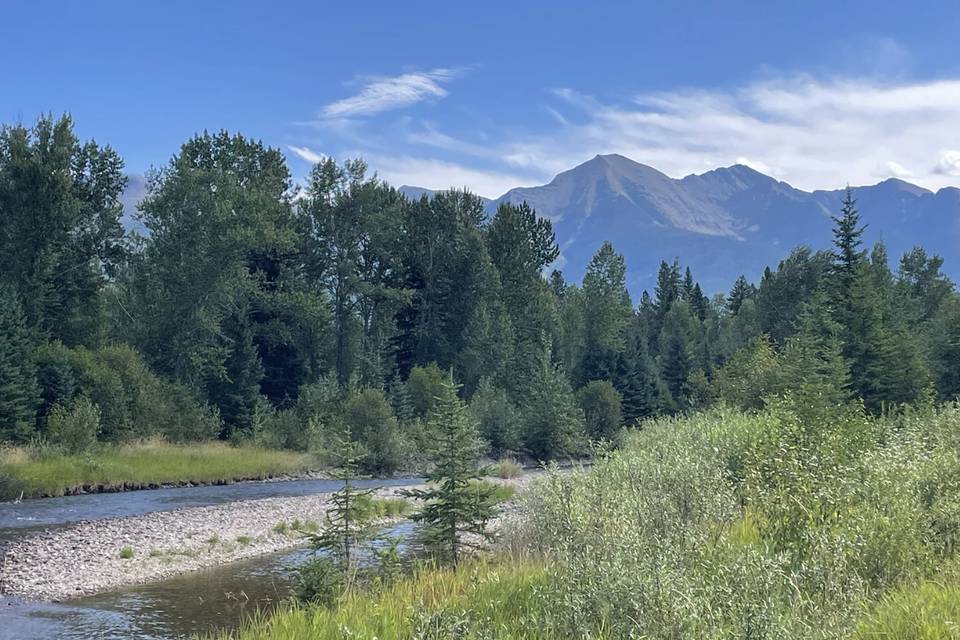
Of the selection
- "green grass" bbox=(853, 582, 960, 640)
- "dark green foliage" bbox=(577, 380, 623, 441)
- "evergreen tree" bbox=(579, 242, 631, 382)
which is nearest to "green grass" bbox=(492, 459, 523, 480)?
"dark green foliage" bbox=(577, 380, 623, 441)

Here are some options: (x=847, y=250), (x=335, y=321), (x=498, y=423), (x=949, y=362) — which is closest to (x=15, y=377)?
(x=335, y=321)

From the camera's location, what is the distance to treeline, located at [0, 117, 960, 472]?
122 feet

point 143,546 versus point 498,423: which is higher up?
point 498,423

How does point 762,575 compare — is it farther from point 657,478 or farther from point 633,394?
point 633,394

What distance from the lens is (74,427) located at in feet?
110

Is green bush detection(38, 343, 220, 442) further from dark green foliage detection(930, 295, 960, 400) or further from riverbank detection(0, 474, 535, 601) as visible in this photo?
dark green foliage detection(930, 295, 960, 400)

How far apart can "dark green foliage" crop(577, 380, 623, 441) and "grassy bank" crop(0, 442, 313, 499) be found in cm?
2559

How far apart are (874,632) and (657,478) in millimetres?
3690

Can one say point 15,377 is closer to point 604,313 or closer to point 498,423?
point 498,423

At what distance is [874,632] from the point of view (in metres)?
5.68

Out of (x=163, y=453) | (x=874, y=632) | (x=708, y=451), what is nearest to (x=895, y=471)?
(x=874, y=632)

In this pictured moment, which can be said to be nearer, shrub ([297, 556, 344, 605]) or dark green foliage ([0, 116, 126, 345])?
shrub ([297, 556, 344, 605])

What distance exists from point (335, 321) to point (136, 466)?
91.1 feet

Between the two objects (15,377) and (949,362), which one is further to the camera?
(949,362)
